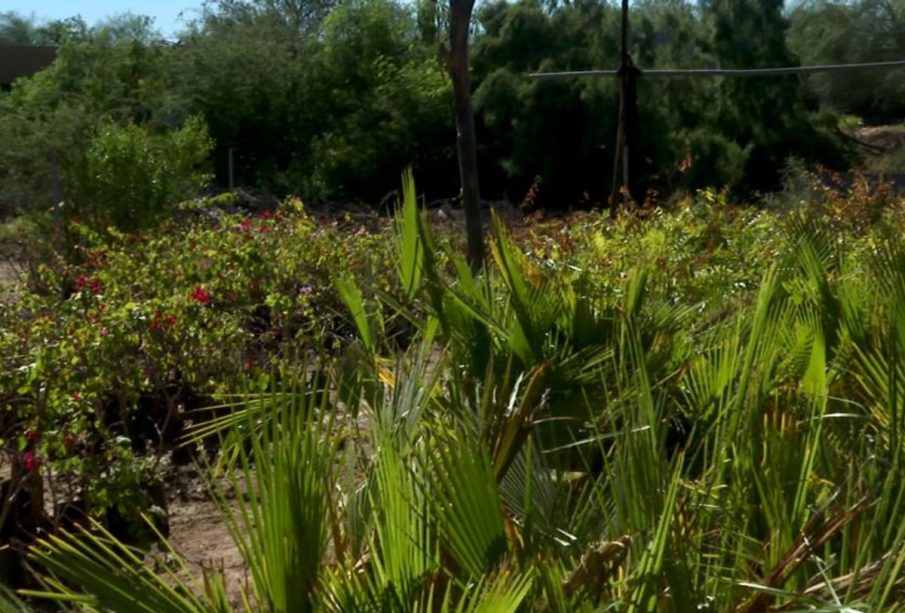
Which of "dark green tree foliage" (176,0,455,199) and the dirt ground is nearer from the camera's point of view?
the dirt ground

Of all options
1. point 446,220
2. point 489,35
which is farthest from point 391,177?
point 446,220

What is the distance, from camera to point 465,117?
22.8 feet

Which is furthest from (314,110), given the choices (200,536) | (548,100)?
(200,536)

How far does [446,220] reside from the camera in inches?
606

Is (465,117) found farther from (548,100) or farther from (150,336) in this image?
(548,100)

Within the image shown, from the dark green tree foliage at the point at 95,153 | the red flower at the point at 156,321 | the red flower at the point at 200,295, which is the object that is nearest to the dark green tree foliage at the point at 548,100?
the dark green tree foliage at the point at 95,153

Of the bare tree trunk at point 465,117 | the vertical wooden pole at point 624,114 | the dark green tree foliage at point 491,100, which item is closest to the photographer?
the bare tree trunk at point 465,117

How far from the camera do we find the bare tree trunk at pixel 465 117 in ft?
21.8

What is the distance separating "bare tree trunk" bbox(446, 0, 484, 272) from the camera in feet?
21.8

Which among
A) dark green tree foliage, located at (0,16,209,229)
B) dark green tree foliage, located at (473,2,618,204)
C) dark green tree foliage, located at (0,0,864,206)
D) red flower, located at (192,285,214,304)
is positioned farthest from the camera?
dark green tree foliage, located at (473,2,618,204)

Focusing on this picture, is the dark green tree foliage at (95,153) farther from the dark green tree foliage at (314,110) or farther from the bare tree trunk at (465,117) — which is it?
the bare tree trunk at (465,117)

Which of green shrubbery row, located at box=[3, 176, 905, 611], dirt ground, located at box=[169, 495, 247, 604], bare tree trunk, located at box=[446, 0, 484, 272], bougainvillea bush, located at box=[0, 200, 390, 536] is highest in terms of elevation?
bare tree trunk, located at box=[446, 0, 484, 272]

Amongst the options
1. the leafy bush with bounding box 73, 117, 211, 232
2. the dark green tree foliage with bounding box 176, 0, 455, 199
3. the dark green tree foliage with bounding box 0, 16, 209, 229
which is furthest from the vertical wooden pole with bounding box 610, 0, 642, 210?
the dark green tree foliage with bounding box 176, 0, 455, 199

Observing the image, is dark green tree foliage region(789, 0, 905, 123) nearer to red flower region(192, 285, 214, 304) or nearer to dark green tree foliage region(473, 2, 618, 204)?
dark green tree foliage region(473, 2, 618, 204)
